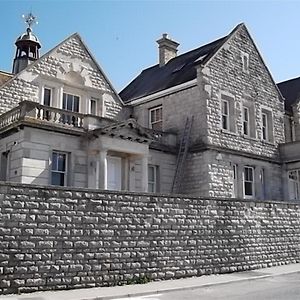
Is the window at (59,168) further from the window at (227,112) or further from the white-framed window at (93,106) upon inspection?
the window at (227,112)

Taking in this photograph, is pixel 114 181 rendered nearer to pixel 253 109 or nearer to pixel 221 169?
pixel 221 169

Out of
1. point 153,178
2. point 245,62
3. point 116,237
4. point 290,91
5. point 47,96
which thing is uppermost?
point 290,91

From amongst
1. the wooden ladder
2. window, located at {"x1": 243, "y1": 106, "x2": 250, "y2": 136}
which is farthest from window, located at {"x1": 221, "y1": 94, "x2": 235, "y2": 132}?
the wooden ladder

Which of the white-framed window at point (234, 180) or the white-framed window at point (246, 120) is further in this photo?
the white-framed window at point (246, 120)

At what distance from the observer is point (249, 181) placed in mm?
23203

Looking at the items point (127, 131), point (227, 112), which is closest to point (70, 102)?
point (127, 131)

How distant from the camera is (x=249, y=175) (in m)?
23.4

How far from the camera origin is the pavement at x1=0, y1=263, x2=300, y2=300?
9.60 m

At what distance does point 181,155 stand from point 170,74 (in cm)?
618

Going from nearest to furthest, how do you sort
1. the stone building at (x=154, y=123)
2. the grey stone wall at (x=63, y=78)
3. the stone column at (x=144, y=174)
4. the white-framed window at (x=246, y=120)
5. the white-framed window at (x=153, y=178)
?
1. the stone building at (x=154, y=123)
2. the stone column at (x=144, y=174)
3. the grey stone wall at (x=63, y=78)
4. the white-framed window at (x=153, y=178)
5. the white-framed window at (x=246, y=120)

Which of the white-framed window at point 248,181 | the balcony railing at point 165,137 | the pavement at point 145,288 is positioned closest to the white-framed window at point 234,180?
the white-framed window at point 248,181

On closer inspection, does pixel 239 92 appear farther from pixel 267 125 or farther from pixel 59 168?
pixel 59 168

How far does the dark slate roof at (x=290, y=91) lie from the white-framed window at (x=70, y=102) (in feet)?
49.4

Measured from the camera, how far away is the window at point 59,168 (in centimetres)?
1700
